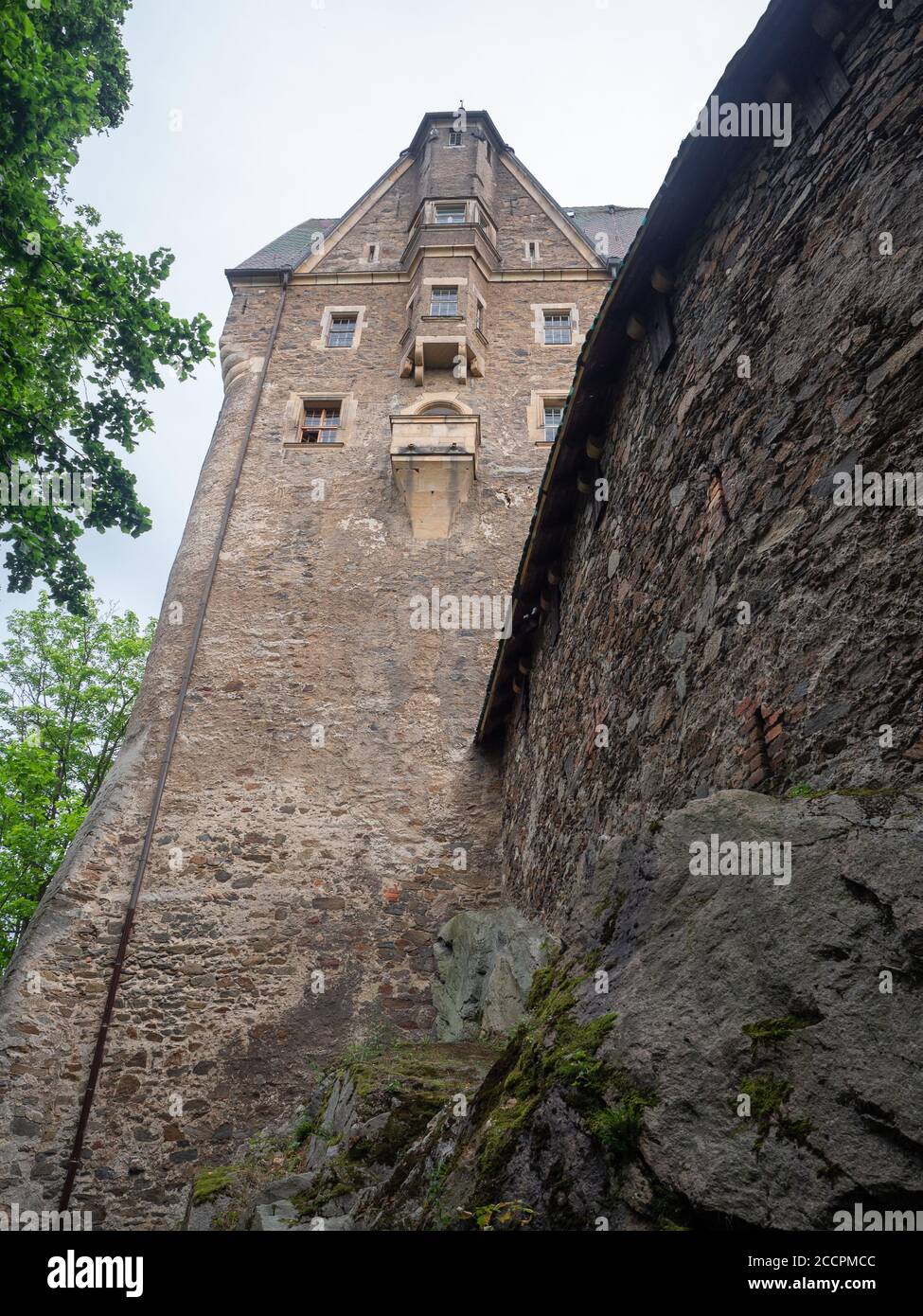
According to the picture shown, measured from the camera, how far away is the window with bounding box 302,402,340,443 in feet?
50.0

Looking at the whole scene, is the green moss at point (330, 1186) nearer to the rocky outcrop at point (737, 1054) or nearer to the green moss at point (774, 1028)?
the rocky outcrop at point (737, 1054)

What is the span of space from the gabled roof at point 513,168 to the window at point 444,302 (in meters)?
3.18

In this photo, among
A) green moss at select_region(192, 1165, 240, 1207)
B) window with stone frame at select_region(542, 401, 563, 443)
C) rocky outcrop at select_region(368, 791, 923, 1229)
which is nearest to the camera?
rocky outcrop at select_region(368, 791, 923, 1229)

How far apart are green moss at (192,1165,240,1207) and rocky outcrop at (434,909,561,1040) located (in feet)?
7.52

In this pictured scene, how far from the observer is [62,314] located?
8.54m

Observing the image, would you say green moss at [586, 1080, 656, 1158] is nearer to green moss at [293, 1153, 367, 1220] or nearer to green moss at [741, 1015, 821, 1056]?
green moss at [741, 1015, 821, 1056]

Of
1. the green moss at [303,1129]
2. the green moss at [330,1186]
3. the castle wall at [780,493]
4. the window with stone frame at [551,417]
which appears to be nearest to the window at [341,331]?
the window with stone frame at [551,417]

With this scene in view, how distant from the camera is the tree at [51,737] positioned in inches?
628

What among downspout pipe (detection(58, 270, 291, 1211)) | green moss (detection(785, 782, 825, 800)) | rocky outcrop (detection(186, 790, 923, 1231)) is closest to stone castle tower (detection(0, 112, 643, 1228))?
downspout pipe (detection(58, 270, 291, 1211))

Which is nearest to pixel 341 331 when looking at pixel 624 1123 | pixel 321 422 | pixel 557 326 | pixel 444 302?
pixel 444 302

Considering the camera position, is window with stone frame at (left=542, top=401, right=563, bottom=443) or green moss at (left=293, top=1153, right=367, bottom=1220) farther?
window with stone frame at (left=542, top=401, right=563, bottom=443)

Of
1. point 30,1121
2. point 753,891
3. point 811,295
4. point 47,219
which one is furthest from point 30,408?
point 753,891
